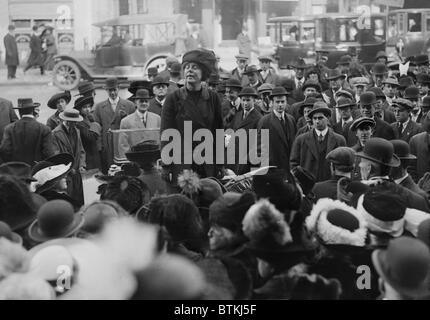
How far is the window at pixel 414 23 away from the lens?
1093 inches

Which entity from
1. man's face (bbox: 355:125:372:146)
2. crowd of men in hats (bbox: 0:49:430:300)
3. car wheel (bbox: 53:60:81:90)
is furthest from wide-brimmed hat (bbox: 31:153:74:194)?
car wheel (bbox: 53:60:81:90)

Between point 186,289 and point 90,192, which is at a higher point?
point 186,289

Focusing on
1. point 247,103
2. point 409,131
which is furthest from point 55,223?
point 247,103

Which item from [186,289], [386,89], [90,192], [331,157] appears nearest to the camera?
[186,289]

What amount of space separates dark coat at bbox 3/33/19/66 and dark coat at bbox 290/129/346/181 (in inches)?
777

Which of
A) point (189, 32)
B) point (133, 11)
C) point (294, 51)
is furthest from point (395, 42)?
point (133, 11)

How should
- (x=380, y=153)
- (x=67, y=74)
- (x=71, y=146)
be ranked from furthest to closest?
(x=67, y=74)
(x=71, y=146)
(x=380, y=153)

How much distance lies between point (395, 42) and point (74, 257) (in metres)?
25.9

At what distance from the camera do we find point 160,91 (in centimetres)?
1034

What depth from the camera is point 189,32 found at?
2727cm

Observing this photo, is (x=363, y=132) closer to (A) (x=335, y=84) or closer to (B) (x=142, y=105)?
(B) (x=142, y=105)

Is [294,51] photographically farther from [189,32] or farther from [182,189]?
[182,189]

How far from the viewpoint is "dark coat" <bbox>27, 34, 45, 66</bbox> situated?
89.0 feet

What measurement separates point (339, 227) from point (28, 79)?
24167 mm
